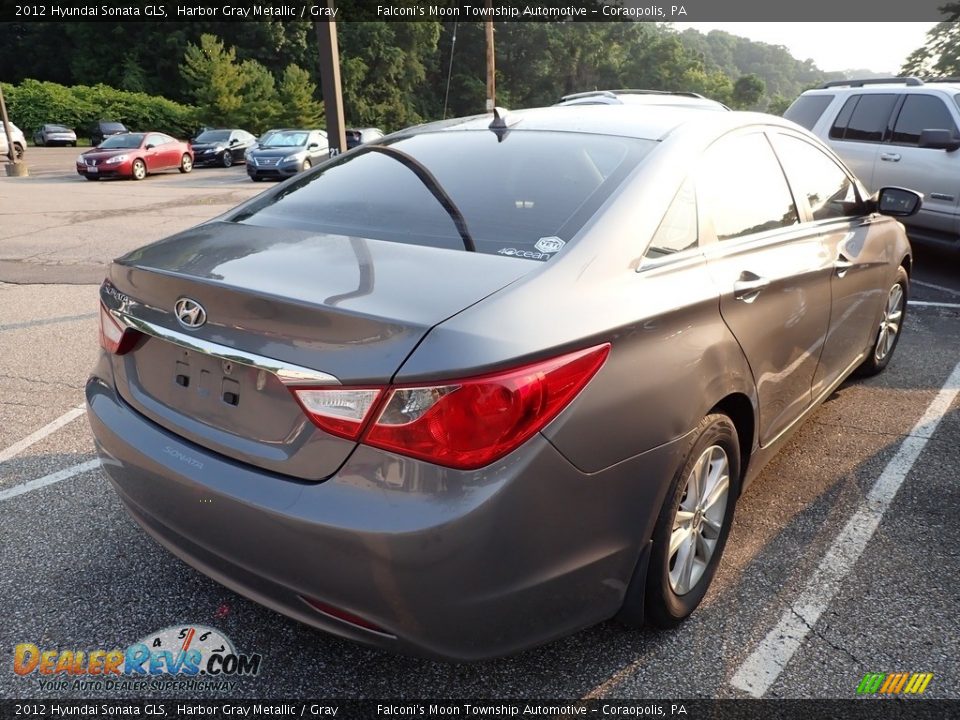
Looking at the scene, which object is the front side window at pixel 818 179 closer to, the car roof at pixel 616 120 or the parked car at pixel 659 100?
the car roof at pixel 616 120

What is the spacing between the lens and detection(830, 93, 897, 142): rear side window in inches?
330

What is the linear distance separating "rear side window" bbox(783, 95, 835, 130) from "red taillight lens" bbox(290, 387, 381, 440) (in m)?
9.08

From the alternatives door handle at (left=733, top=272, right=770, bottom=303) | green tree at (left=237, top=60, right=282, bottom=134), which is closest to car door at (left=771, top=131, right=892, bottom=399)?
door handle at (left=733, top=272, right=770, bottom=303)

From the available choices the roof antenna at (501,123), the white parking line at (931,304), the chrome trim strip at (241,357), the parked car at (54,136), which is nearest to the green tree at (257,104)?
the parked car at (54,136)

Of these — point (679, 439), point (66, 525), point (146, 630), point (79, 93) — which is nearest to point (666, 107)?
point (679, 439)

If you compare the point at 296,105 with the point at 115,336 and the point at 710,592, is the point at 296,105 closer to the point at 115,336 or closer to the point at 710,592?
the point at 115,336

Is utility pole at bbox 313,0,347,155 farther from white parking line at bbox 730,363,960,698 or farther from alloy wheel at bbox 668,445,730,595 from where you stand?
white parking line at bbox 730,363,960,698

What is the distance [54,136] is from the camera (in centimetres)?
3547

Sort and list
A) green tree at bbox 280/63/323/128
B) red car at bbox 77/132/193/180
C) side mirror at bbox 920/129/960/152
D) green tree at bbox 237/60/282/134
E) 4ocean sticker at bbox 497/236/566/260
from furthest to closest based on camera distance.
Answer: green tree at bbox 280/63/323/128 < green tree at bbox 237/60/282/134 < red car at bbox 77/132/193/180 < side mirror at bbox 920/129/960/152 < 4ocean sticker at bbox 497/236/566/260

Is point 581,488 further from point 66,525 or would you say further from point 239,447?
point 66,525

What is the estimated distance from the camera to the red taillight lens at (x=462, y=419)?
1.67 metres

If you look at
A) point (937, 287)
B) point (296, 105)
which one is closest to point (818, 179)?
point (937, 287)

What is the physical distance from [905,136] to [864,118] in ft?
2.19

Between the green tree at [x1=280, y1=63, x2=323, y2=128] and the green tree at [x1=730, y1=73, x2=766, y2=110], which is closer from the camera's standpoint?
the green tree at [x1=280, y1=63, x2=323, y2=128]
